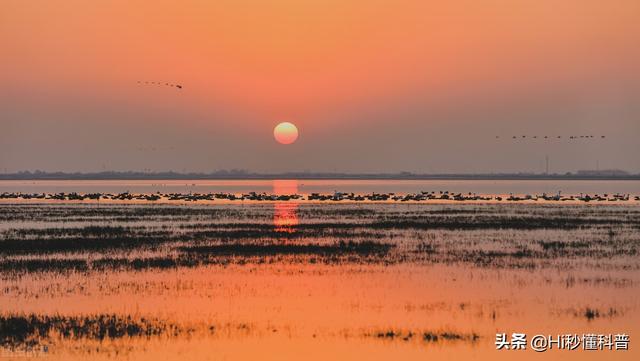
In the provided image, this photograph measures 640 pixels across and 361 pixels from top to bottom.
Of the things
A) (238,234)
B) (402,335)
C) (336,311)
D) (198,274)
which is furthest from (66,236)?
(402,335)

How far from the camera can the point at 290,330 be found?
65.7 feet

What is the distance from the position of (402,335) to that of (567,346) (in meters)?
3.17

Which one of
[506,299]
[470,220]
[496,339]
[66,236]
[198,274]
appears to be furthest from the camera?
[470,220]

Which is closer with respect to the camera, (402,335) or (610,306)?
(402,335)

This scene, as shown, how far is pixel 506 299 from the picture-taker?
2398 centimetres

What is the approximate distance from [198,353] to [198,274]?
11.5 meters

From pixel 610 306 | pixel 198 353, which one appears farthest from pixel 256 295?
pixel 610 306

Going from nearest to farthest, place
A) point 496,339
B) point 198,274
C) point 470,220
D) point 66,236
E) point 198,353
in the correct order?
point 198,353 < point 496,339 < point 198,274 < point 66,236 < point 470,220

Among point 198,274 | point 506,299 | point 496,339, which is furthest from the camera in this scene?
point 198,274

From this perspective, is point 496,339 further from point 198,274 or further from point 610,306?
point 198,274

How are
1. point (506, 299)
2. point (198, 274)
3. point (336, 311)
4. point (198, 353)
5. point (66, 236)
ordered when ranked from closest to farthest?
point (198, 353) → point (336, 311) → point (506, 299) → point (198, 274) → point (66, 236)

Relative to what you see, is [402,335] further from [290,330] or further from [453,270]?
[453,270]

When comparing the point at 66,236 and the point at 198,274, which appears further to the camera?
the point at 66,236

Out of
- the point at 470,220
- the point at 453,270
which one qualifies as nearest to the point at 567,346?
the point at 453,270
